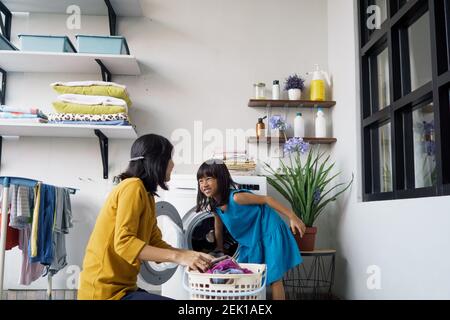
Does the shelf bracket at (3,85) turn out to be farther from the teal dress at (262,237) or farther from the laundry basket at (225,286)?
the laundry basket at (225,286)

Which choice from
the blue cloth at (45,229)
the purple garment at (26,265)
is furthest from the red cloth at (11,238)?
the blue cloth at (45,229)

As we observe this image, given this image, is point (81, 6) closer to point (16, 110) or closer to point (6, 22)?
point (6, 22)

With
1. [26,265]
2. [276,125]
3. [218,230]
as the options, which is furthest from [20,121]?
[276,125]

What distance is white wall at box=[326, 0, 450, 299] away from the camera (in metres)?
1.81

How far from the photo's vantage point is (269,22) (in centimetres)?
341

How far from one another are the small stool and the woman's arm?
194cm

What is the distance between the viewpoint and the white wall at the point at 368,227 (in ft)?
5.93

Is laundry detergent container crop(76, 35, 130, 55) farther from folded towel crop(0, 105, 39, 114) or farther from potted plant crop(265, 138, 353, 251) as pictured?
potted plant crop(265, 138, 353, 251)

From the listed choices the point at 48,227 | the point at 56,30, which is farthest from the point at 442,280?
the point at 56,30

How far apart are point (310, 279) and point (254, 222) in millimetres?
976

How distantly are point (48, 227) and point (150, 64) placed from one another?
4.89 feet

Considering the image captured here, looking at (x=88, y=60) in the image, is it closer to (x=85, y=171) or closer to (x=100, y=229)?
(x=85, y=171)

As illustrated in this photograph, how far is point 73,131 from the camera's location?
2953 millimetres

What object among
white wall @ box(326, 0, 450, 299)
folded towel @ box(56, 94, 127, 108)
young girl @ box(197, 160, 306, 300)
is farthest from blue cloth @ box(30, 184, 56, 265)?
white wall @ box(326, 0, 450, 299)
